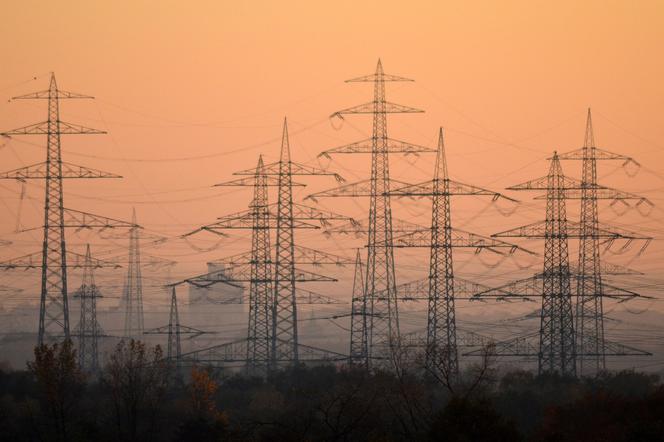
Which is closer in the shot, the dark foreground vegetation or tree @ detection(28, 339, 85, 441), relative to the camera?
the dark foreground vegetation

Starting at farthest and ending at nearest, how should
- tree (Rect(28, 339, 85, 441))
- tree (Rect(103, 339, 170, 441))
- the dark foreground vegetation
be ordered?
tree (Rect(103, 339, 170, 441)) → tree (Rect(28, 339, 85, 441)) → the dark foreground vegetation

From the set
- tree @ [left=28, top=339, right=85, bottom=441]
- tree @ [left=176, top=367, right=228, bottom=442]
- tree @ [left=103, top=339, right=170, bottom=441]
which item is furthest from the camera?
tree @ [left=103, top=339, right=170, bottom=441]

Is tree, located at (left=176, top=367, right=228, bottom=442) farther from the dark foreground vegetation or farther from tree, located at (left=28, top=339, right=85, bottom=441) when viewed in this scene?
tree, located at (left=28, top=339, right=85, bottom=441)

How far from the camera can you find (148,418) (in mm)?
71062

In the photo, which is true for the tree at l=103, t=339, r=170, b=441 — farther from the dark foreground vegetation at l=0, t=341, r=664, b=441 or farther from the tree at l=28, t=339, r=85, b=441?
the tree at l=28, t=339, r=85, b=441

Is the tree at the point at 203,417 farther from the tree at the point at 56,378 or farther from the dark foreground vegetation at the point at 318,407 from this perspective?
the tree at the point at 56,378

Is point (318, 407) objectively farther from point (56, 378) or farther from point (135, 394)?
point (135, 394)

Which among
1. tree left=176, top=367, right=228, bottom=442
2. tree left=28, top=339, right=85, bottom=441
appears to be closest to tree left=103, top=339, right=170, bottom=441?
tree left=176, top=367, right=228, bottom=442

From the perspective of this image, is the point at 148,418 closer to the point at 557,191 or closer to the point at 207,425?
the point at 207,425

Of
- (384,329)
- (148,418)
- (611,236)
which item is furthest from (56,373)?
(611,236)

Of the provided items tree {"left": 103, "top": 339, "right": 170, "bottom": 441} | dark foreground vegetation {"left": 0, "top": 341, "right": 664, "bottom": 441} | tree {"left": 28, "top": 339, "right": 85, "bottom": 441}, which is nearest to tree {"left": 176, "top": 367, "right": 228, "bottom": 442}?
dark foreground vegetation {"left": 0, "top": 341, "right": 664, "bottom": 441}

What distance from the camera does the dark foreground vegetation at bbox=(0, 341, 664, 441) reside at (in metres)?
50.9

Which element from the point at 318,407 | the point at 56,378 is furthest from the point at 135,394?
the point at 318,407

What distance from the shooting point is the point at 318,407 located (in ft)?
160
